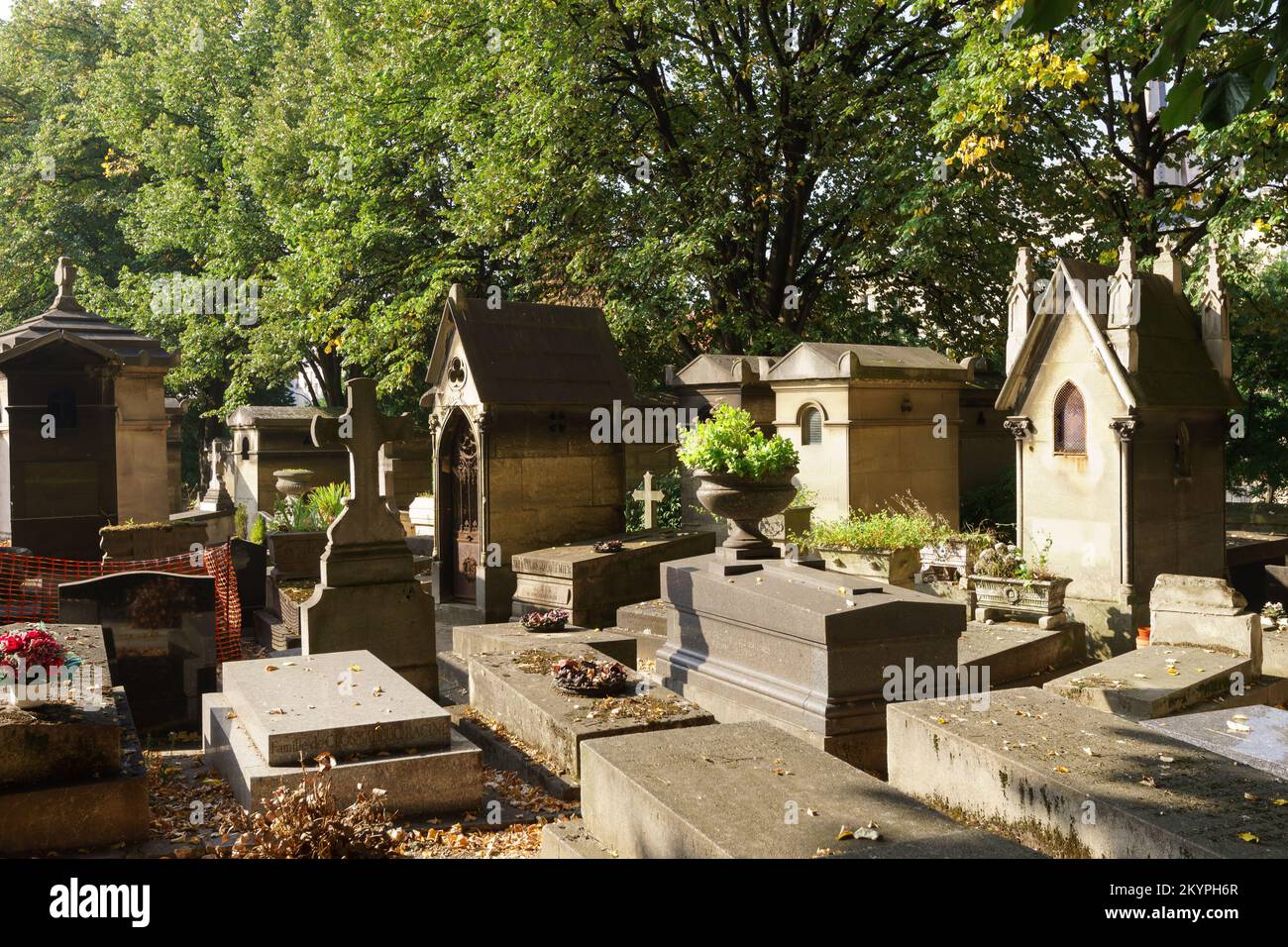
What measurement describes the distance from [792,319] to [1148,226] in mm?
6907

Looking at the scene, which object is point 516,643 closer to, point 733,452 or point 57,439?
point 733,452

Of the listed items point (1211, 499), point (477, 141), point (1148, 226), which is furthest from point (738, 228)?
point (1211, 499)

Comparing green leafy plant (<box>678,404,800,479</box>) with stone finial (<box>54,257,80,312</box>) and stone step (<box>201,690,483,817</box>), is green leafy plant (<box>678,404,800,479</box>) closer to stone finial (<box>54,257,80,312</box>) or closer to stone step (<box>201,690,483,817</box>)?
stone step (<box>201,690,483,817</box>)

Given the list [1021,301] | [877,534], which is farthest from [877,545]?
[1021,301]

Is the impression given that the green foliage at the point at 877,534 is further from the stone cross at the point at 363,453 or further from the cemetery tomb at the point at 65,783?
the cemetery tomb at the point at 65,783

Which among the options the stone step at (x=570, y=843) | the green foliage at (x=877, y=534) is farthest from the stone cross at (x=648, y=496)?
the stone step at (x=570, y=843)

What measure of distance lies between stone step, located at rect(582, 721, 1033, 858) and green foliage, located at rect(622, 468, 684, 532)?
1259 centimetres

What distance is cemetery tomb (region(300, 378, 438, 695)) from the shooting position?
9.95 metres

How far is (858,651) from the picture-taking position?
8.32 metres

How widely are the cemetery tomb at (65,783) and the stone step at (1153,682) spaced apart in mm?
7020

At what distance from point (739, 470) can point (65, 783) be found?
20.3 ft

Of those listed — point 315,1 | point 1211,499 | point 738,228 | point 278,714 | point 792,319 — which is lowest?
point 278,714

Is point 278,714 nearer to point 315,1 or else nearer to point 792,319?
point 792,319

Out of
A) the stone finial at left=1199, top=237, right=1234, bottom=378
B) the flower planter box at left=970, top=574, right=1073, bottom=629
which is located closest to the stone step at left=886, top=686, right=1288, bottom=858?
the flower planter box at left=970, top=574, right=1073, bottom=629
